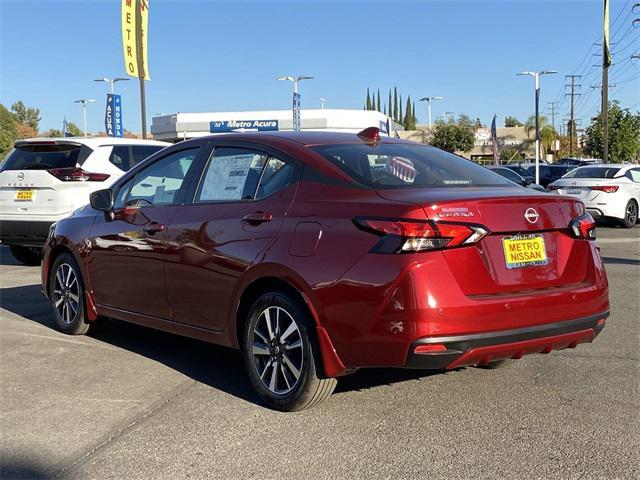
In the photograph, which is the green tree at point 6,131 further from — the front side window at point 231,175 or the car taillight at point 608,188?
the front side window at point 231,175

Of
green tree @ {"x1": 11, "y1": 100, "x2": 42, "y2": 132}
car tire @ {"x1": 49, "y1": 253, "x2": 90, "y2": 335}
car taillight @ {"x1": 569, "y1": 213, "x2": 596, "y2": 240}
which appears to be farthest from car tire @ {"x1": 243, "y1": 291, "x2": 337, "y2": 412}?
green tree @ {"x1": 11, "y1": 100, "x2": 42, "y2": 132}

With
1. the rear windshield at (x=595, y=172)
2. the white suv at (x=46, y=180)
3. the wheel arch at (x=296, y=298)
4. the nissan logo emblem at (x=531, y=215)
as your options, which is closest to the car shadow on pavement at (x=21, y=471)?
the wheel arch at (x=296, y=298)

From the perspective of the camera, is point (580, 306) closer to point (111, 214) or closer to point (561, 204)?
point (561, 204)

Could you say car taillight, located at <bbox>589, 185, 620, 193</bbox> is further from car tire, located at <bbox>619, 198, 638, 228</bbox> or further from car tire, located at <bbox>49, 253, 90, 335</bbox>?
car tire, located at <bbox>49, 253, 90, 335</bbox>

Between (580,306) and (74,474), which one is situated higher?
(580,306)

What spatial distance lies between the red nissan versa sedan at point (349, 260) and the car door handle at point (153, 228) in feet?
0.05

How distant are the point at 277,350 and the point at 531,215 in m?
1.67

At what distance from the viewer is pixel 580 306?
412cm

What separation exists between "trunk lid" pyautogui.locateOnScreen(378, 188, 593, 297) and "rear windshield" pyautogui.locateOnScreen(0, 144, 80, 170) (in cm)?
688

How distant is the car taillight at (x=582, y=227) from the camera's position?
4199 millimetres

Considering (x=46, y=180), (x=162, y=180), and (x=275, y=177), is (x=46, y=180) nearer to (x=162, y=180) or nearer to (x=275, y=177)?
(x=162, y=180)

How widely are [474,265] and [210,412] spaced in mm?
1804

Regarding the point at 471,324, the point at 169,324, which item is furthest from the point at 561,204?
the point at 169,324

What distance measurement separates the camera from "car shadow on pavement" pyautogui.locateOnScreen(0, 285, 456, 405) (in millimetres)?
4859
